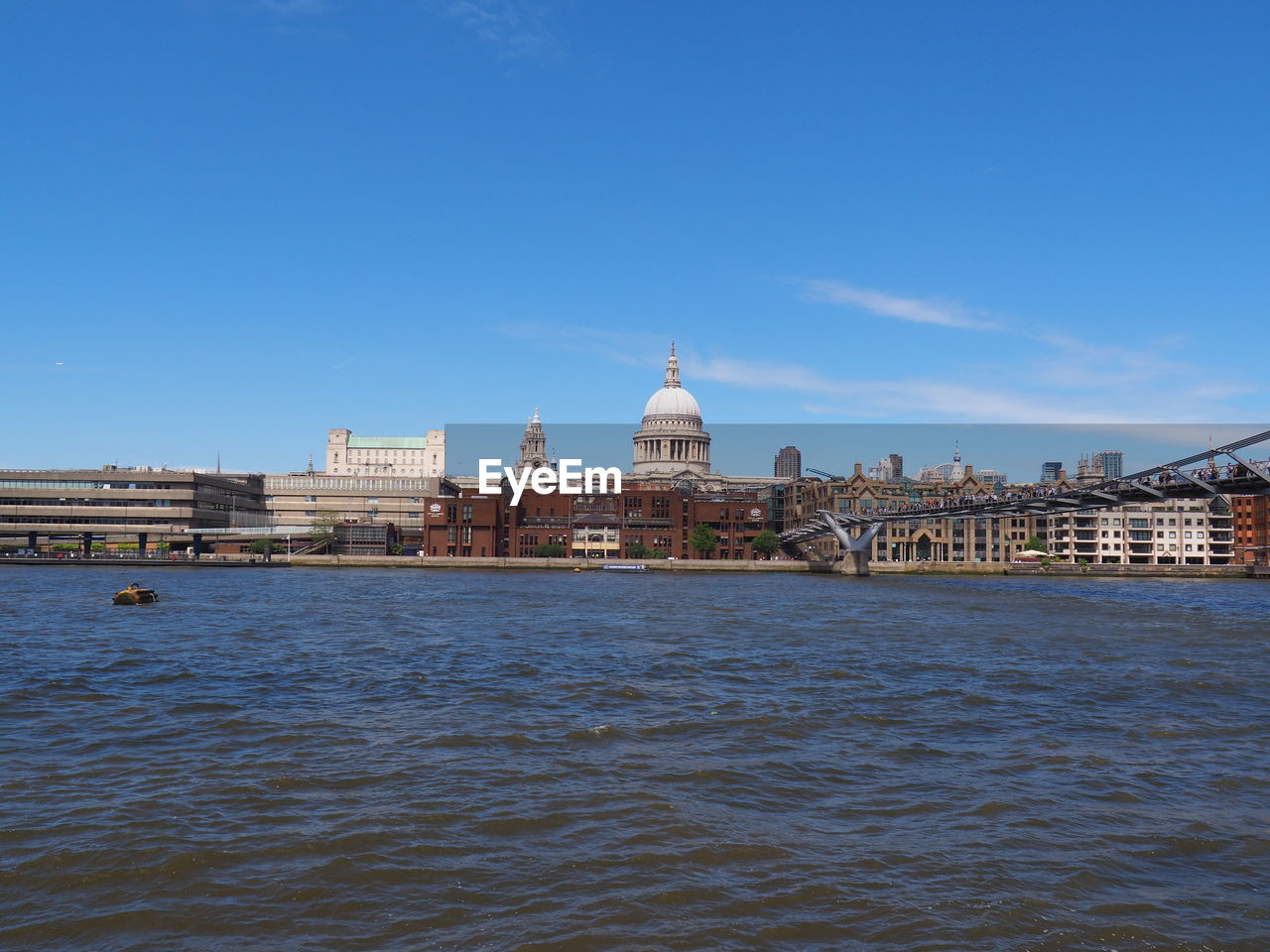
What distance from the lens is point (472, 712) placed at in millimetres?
21984

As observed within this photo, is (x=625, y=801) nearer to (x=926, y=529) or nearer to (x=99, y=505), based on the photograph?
(x=926, y=529)

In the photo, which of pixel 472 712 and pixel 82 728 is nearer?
pixel 82 728

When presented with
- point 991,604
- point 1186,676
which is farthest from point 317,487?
point 1186,676

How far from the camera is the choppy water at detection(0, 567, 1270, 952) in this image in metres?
10.5

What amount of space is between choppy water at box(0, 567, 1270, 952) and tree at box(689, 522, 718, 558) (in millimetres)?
111619

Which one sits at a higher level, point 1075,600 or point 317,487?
point 317,487

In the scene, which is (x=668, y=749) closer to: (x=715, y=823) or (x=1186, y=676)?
(x=715, y=823)

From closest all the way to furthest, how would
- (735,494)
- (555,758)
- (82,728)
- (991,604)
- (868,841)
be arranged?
(868,841) → (555,758) → (82,728) → (991,604) → (735,494)

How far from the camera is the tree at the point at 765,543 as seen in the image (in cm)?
15050

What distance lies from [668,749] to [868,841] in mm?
5922

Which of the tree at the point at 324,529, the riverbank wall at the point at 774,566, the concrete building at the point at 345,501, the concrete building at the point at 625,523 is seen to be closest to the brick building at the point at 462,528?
the concrete building at the point at 625,523

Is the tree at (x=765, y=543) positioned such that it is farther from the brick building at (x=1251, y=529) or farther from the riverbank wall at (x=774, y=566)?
the brick building at (x=1251, y=529)

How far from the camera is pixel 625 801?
14.8 metres

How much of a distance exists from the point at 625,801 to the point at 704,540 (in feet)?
430
